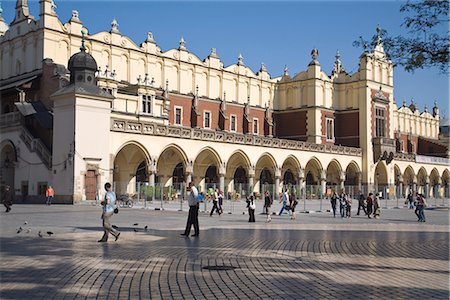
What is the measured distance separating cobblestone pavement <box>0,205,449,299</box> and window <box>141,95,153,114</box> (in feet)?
95.0

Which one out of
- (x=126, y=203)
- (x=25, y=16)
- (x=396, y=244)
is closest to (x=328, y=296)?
A: (x=396, y=244)

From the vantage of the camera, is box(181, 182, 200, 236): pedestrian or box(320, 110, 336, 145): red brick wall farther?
box(320, 110, 336, 145): red brick wall

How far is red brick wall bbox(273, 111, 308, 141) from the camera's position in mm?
64625

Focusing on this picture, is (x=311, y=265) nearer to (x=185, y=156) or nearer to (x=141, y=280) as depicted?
(x=141, y=280)

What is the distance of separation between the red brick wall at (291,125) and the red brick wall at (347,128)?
4.50 m

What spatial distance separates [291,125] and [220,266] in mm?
55357

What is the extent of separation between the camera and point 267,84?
65500mm

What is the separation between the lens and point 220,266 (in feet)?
36.0

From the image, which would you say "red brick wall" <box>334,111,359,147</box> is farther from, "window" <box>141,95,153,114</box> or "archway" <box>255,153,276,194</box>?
"window" <box>141,95,153,114</box>

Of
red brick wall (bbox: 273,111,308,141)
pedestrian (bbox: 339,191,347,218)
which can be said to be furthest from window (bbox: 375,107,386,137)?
pedestrian (bbox: 339,191,347,218)

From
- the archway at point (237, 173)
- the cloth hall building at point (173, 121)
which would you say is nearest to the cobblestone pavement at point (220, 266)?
the cloth hall building at point (173, 121)

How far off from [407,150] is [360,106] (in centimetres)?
2157

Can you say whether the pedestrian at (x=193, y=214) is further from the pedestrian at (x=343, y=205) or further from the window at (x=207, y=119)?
the window at (x=207, y=119)

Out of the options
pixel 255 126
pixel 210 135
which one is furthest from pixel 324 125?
pixel 210 135
